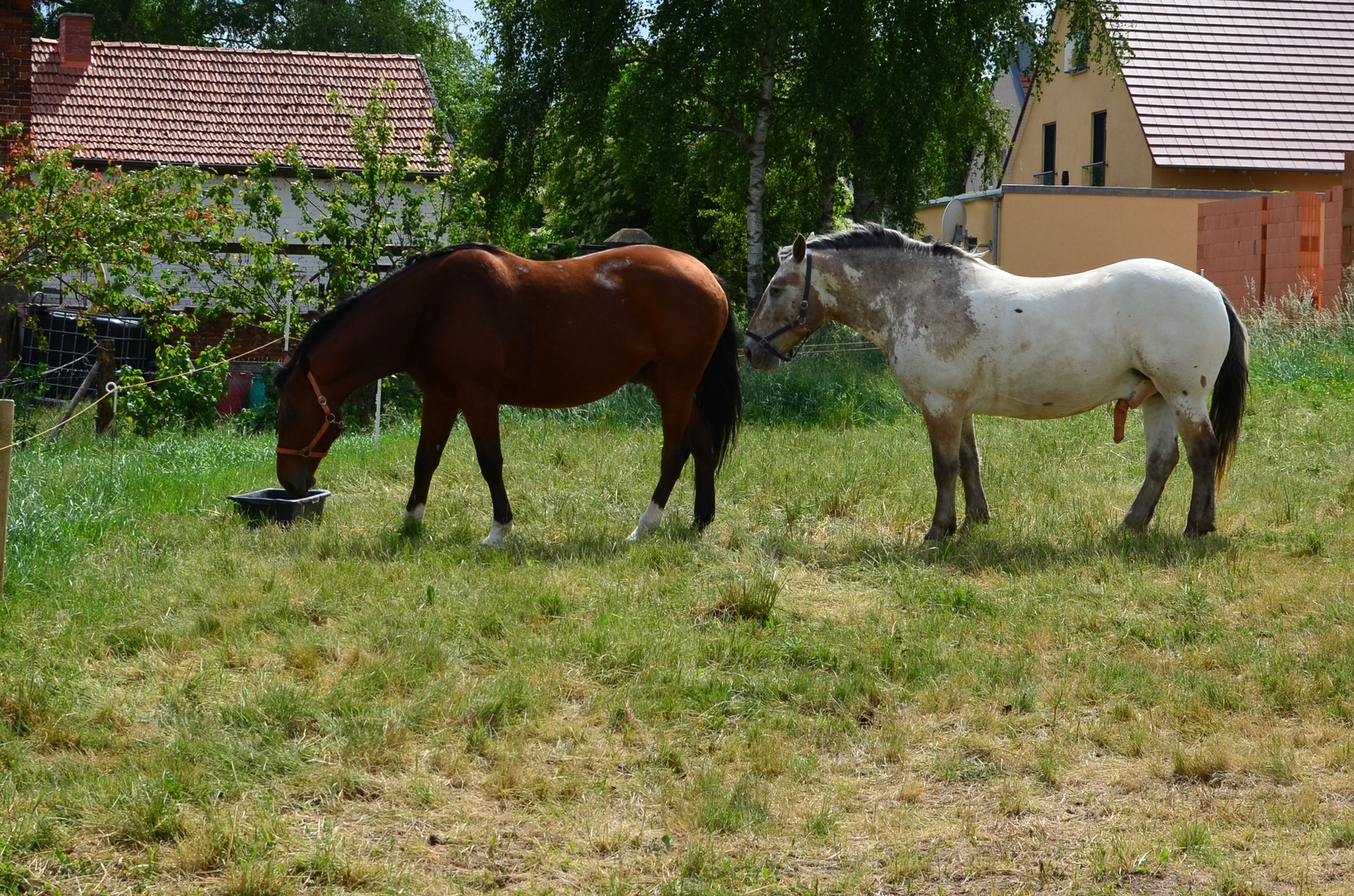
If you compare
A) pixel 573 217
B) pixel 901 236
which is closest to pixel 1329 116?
pixel 573 217

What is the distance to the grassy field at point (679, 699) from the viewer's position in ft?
11.6

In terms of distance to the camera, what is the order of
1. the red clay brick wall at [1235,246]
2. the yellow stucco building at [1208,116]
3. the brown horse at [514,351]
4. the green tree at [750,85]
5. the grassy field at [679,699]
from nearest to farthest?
the grassy field at [679,699]
the brown horse at [514,351]
the green tree at [750,85]
the red clay brick wall at [1235,246]
the yellow stucco building at [1208,116]

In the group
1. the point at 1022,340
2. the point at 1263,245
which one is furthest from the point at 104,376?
the point at 1263,245

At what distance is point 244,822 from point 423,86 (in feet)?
70.6

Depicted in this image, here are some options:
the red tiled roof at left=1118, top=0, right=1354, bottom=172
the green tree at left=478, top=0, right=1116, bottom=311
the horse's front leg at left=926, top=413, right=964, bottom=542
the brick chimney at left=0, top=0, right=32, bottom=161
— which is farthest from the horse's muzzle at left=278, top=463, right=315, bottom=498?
the red tiled roof at left=1118, top=0, right=1354, bottom=172

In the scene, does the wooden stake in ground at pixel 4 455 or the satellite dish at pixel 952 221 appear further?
the satellite dish at pixel 952 221

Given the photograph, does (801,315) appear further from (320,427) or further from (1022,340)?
(320,427)

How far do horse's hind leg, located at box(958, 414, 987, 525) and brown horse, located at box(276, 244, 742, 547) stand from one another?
1407 millimetres

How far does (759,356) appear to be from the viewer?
7.84 meters

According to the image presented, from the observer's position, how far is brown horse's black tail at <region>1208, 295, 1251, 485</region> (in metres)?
7.36

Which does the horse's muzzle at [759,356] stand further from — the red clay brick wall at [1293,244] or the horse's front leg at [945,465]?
the red clay brick wall at [1293,244]

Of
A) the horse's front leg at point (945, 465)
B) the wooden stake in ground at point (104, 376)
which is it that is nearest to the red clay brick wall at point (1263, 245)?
the horse's front leg at point (945, 465)

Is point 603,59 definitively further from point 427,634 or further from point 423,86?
point 427,634

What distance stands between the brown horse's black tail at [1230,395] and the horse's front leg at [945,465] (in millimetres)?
1432
